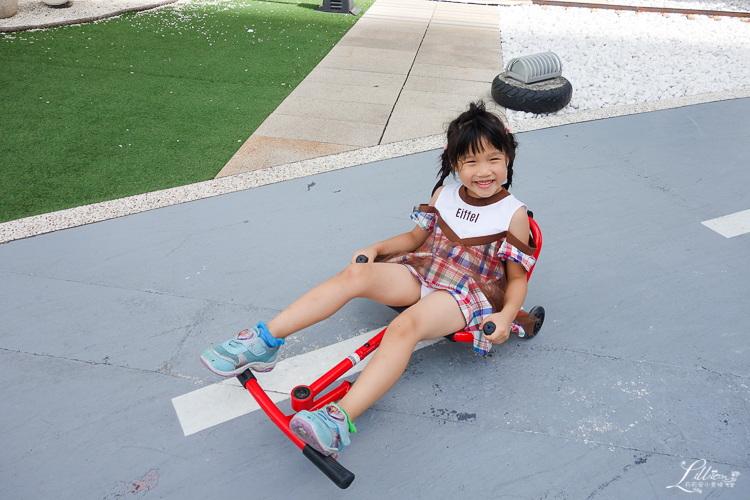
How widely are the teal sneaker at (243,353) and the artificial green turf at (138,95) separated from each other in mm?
1717

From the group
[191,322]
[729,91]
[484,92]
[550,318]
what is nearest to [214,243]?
[191,322]

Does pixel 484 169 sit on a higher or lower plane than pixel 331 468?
higher

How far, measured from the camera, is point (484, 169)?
195 centimetres

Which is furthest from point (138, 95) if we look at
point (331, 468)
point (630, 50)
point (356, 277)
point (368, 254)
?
point (630, 50)

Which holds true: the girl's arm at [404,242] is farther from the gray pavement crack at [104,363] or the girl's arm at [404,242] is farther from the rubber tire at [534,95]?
the rubber tire at [534,95]

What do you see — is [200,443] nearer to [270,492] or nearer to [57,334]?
[270,492]

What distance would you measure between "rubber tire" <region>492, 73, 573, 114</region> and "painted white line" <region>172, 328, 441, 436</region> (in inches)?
106

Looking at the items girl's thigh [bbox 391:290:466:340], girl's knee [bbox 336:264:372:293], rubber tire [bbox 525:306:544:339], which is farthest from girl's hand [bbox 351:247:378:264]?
rubber tire [bbox 525:306:544:339]

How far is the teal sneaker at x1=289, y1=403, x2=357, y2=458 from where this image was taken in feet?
5.05

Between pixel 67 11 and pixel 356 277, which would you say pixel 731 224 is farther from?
pixel 67 11

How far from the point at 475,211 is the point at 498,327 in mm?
472

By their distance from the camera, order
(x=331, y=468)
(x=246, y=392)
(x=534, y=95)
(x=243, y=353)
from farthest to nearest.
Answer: (x=534, y=95)
(x=246, y=392)
(x=243, y=353)
(x=331, y=468)

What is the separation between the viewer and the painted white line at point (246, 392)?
74.0 inches

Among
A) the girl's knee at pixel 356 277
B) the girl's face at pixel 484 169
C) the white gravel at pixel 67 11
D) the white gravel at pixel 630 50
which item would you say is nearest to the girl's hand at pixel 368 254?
the girl's knee at pixel 356 277
